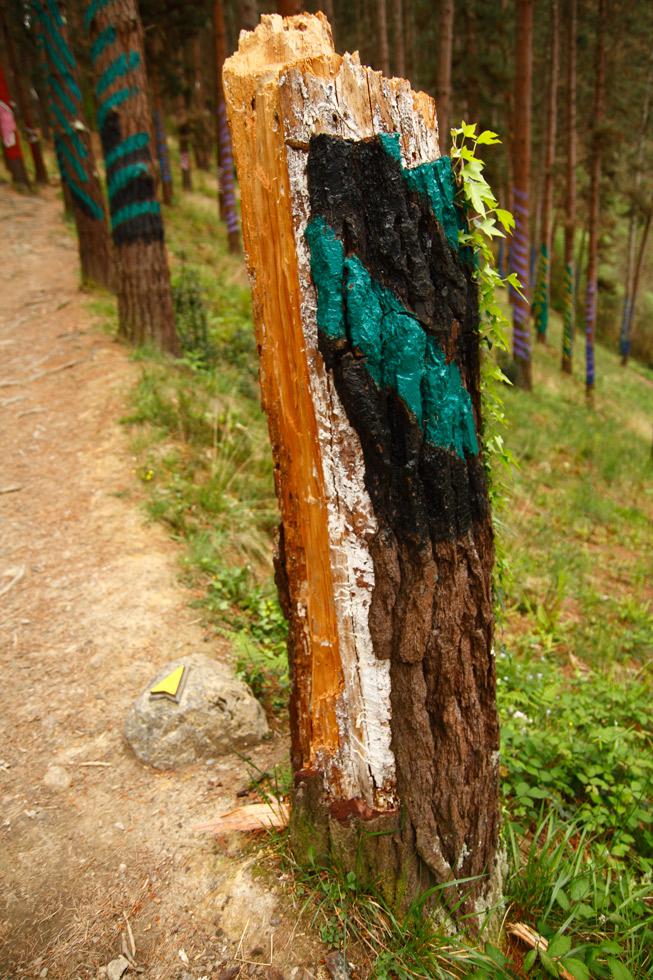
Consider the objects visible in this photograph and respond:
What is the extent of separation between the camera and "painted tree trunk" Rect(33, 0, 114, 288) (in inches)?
293

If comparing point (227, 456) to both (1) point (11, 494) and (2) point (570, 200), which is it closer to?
(1) point (11, 494)

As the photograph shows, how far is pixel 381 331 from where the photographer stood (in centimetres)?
151

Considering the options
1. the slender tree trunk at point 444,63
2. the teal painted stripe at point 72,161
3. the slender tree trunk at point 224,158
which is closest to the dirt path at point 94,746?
the teal painted stripe at point 72,161

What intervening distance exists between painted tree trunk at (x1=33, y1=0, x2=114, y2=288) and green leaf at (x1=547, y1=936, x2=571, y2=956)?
8461mm

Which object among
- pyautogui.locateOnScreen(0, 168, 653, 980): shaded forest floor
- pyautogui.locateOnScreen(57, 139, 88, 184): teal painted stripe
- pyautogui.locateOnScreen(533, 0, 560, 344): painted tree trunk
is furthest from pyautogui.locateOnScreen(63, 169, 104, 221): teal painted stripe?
pyautogui.locateOnScreen(533, 0, 560, 344): painted tree trunk

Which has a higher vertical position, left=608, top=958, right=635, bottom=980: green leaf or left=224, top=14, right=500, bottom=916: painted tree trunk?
left=224, top=14, right=500, bottom=916: painted tree trunk

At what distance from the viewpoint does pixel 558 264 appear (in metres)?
28.1

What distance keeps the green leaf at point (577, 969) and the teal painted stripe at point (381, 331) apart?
153cm

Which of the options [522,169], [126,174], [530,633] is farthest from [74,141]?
[530,633]

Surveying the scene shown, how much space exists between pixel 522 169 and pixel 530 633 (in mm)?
9735

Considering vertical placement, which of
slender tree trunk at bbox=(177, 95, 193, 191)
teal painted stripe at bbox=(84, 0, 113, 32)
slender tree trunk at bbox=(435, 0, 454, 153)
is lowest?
teal painted stripe at bbox=(84, 0, 113, 32)

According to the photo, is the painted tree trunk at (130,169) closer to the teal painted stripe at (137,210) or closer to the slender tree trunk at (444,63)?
the teal painted stripe at (137,210)

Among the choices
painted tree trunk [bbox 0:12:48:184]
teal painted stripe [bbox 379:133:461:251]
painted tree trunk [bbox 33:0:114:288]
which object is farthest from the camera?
painted tree trunk [bbox 0:12:48:184]

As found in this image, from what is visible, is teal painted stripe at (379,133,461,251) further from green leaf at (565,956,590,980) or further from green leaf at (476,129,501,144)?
green leaf at (565,956,590,980)
